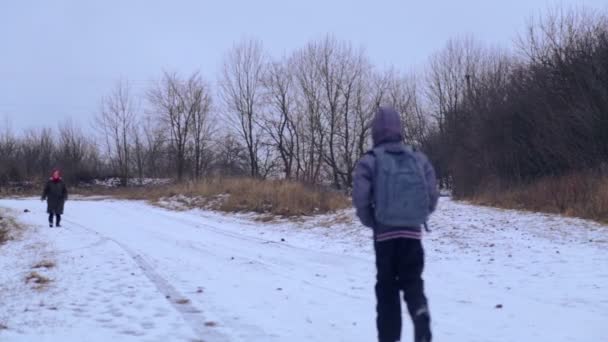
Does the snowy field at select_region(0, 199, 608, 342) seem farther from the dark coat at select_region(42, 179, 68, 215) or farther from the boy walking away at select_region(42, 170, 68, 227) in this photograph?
the dark coat at select_region(42, 179, 68, 215)

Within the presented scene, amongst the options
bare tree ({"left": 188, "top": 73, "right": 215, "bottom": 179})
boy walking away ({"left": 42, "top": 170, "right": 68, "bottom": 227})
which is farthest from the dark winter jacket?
bare tree ({"left": 188, "top": 73, "right": 215, "bottom": 179})

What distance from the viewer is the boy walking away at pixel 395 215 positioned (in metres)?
4.28

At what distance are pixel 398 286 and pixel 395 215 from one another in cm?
61

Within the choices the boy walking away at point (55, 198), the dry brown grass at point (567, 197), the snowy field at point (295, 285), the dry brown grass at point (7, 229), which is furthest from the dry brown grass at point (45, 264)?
the dry brown grass at point (567, 197)

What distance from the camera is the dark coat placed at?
19.1 m

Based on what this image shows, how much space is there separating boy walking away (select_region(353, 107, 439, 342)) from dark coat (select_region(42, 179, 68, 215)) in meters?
17.0

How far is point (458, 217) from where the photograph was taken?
596 inches

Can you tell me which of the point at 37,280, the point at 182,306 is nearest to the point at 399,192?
the point at 182,306

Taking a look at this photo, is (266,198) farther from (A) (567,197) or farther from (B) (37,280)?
(B) (37,280)

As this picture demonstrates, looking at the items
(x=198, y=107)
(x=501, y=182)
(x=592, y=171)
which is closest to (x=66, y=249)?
(x=592, y=171)

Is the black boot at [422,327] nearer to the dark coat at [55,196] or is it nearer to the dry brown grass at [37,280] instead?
the dry brown grass at [37,280]

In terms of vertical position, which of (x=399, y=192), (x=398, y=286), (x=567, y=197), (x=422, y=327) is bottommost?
(x=422, y=327)

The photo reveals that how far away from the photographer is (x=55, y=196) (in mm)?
19312

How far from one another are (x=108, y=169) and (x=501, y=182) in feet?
159
